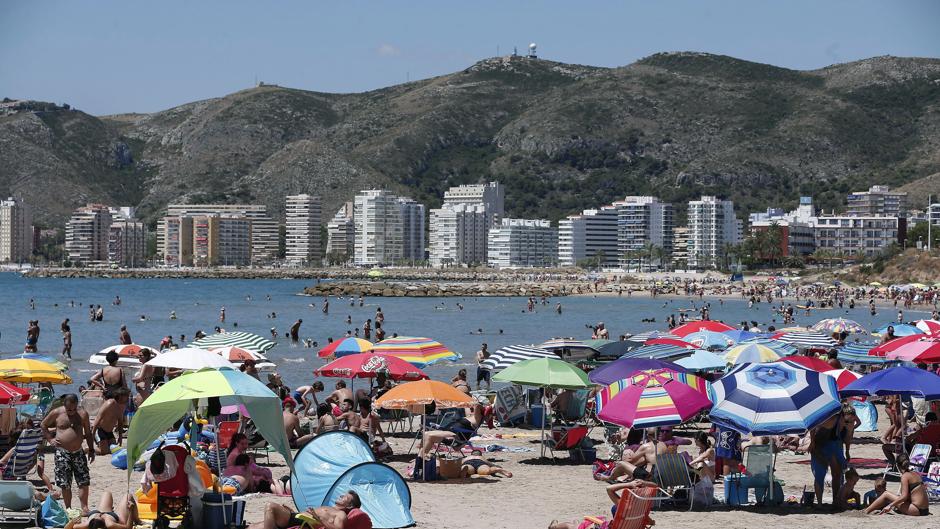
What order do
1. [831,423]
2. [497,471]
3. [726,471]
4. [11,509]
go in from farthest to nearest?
1. [497,471]
2. [726,471]
3. [831,423]
4. [11,509]

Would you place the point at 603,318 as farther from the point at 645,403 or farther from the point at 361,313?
the point at 645,403

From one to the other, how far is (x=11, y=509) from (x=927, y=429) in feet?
31.0

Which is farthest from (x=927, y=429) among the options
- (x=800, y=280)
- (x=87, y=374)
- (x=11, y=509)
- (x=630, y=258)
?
(x=630, y=258)

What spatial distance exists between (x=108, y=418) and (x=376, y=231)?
596ft

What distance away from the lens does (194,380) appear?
10.6 m

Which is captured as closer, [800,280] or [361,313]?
[361,313]

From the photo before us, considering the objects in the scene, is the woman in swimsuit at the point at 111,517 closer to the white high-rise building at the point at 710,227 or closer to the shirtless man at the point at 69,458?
the shirtless man at the point at 69,458

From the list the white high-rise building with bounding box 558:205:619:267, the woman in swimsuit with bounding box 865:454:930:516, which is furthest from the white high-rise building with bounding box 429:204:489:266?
the woman in swimsuit with bounding box 865:454:930:516

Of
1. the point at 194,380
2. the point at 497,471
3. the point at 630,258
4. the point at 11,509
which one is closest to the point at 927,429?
the point at 497,471

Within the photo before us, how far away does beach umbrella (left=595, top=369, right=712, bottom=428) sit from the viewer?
11828 millimetres

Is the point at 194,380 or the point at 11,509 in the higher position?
the point at 194,380

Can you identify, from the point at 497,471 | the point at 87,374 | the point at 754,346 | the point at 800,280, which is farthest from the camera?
the point at 800,280

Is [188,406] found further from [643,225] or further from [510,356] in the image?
[643,225]

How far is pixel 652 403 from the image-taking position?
1197 cm
